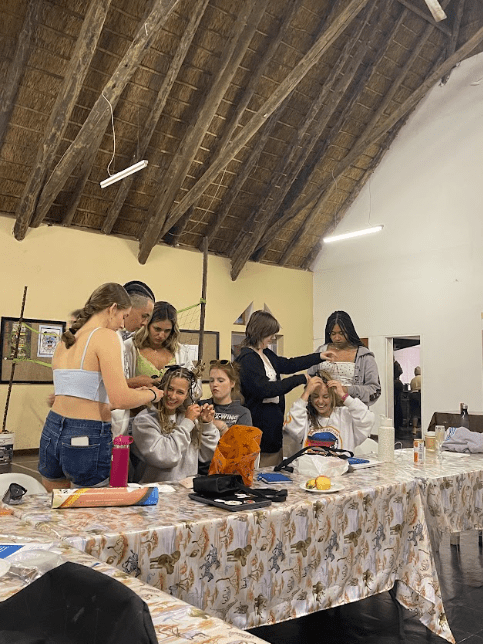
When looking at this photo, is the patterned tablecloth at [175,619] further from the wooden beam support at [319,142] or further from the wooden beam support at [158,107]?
the wooden beam support at [319,142]

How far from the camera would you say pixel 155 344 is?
2.87m

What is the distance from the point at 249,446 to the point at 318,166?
6984mm

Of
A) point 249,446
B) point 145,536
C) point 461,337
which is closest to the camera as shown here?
point 145,536

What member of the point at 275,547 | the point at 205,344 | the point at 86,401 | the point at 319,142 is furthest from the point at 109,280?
the point at 275,547

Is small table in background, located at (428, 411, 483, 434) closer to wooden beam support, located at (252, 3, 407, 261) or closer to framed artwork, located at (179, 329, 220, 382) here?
framed artwork, located at (179, 329, 220, 382)

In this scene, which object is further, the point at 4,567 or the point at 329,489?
the point at 329,489

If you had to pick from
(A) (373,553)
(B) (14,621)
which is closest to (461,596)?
(A) (373,553)

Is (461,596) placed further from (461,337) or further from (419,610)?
(461,337)

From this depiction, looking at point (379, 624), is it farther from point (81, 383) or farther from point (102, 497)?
point (81, 383)

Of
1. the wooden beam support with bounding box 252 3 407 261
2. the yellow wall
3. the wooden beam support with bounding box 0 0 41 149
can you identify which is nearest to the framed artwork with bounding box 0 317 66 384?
the yellow wall

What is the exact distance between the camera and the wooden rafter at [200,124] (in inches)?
247

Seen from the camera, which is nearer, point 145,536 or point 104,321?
point 145,536

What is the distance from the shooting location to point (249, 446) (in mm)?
2053

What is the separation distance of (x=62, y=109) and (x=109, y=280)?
246cm
